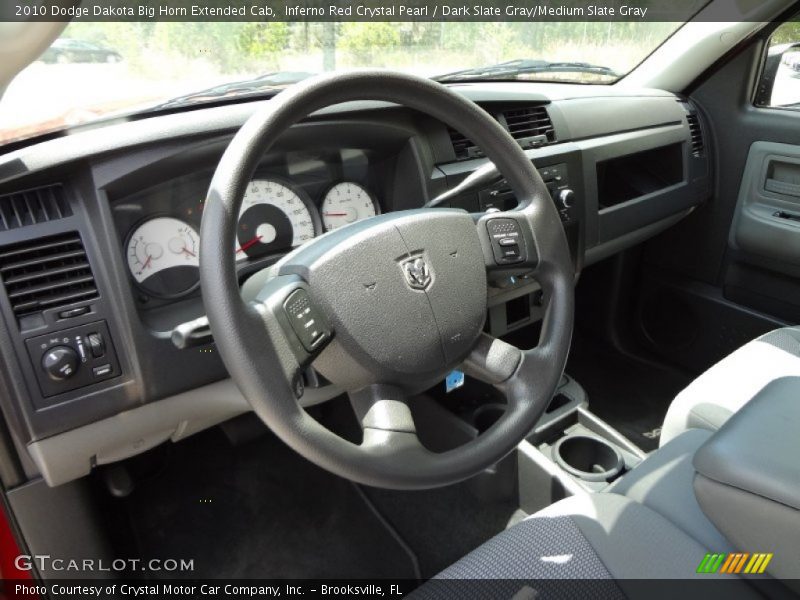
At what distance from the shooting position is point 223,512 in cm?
185

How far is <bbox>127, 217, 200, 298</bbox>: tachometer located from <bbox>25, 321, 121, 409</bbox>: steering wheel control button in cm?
14

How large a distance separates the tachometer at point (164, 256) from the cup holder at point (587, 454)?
40.1 inches

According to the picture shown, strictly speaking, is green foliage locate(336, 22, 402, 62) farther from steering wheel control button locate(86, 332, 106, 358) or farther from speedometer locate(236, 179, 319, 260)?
steering wheel control button locate(86, 332, 106, 358)

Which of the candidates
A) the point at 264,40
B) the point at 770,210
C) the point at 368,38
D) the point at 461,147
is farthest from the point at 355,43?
the point at 770,210

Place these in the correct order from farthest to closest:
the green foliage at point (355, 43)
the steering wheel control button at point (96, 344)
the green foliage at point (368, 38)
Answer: the green foliage at point (368, 38)
the green foliage at point (355, 43)
the steering wheel control button at point (96, 344)

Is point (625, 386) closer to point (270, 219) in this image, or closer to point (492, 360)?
point (492, 360)

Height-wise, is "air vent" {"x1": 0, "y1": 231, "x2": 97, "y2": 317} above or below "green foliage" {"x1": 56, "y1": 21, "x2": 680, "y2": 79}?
below

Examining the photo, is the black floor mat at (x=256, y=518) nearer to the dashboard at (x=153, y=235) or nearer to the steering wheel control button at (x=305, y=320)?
the dashboard at (x=153, y=235)

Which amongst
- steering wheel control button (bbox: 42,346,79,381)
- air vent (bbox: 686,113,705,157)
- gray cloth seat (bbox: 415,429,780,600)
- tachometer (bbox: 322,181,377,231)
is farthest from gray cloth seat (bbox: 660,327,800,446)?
steering wheel control button (bbox: 42,346,79,381)

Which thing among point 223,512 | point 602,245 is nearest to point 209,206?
point 223,512

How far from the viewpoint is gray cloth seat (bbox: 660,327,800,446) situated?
133cm

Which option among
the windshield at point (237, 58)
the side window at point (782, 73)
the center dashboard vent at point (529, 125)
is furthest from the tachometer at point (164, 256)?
the side window at point (782, 73)

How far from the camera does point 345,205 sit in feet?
4.83

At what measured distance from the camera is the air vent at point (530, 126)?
170 centimetres
